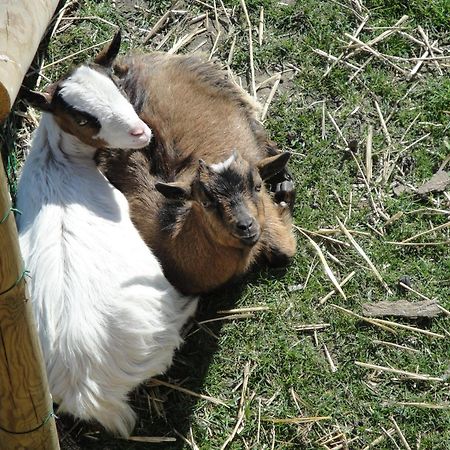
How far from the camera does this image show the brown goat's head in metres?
5.76

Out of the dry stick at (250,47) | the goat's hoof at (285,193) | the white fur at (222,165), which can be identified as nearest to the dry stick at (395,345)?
the goat's hoof at (285,193)

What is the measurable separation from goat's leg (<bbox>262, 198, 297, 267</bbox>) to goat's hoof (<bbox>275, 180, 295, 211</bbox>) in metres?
0.16

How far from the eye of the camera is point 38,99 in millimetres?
6102

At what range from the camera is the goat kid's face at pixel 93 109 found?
6.06 meters

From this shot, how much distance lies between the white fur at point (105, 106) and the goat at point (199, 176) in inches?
14.8

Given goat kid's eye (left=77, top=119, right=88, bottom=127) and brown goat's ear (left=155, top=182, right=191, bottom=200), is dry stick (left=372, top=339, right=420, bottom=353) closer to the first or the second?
brown goat's ear (left=155, top=182, right=191, bottom=200)

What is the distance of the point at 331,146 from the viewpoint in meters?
7.16

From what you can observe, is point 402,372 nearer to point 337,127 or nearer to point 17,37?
point 337,127

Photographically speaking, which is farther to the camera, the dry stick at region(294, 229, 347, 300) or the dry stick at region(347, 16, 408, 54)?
the dry stick at region(347, 16, 408, 54)

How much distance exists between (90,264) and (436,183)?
8.82ft

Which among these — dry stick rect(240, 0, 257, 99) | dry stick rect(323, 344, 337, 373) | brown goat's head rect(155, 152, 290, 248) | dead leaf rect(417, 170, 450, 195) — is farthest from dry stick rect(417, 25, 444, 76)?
dry stick rect(323, 344, 337, 373)

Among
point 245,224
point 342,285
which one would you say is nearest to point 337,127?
point 342,285

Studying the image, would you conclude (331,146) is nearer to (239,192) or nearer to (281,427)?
(239,192)

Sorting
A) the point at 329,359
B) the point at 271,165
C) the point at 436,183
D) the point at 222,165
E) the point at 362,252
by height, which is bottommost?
the point at 329,359
